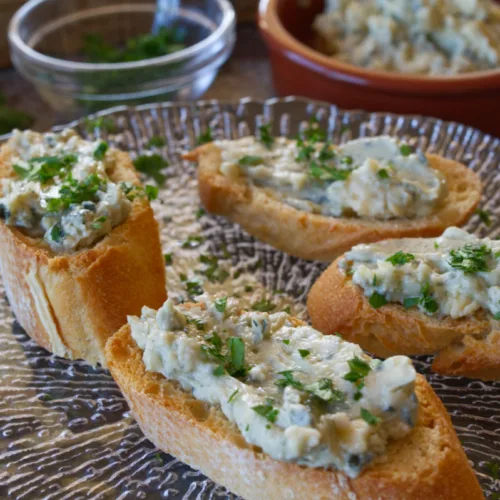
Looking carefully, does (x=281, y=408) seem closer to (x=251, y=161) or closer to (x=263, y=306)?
(x=263, y=306)

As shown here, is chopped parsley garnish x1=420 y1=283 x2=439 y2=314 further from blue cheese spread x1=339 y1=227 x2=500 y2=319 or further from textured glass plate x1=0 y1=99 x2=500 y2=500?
textured glass plate x1=0 y1=99 x2=500 y2=500

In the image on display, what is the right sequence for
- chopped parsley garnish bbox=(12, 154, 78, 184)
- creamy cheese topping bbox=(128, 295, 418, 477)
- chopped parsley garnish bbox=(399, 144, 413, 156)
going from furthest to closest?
chopped parsley garnish bbox=(399, 144, 413, 156) < chopped parsley garnish bbox=(12, 154, 78, 184) < creamy cheese topping bbox=(128, 295, 418, 477)

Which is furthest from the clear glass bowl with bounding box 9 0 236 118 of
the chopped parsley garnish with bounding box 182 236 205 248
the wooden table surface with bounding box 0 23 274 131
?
the chopped parsley garnish with bounding box 182 236 205 248

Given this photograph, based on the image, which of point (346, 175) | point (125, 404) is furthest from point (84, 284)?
point (346, 175)

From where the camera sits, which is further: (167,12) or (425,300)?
(167,12)

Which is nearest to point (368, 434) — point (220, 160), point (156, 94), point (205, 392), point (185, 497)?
point (205, 392)

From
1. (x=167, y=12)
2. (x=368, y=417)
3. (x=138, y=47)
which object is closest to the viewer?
(x=368, y=417)

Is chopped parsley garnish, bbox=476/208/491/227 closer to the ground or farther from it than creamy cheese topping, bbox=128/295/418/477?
closer to the ground
